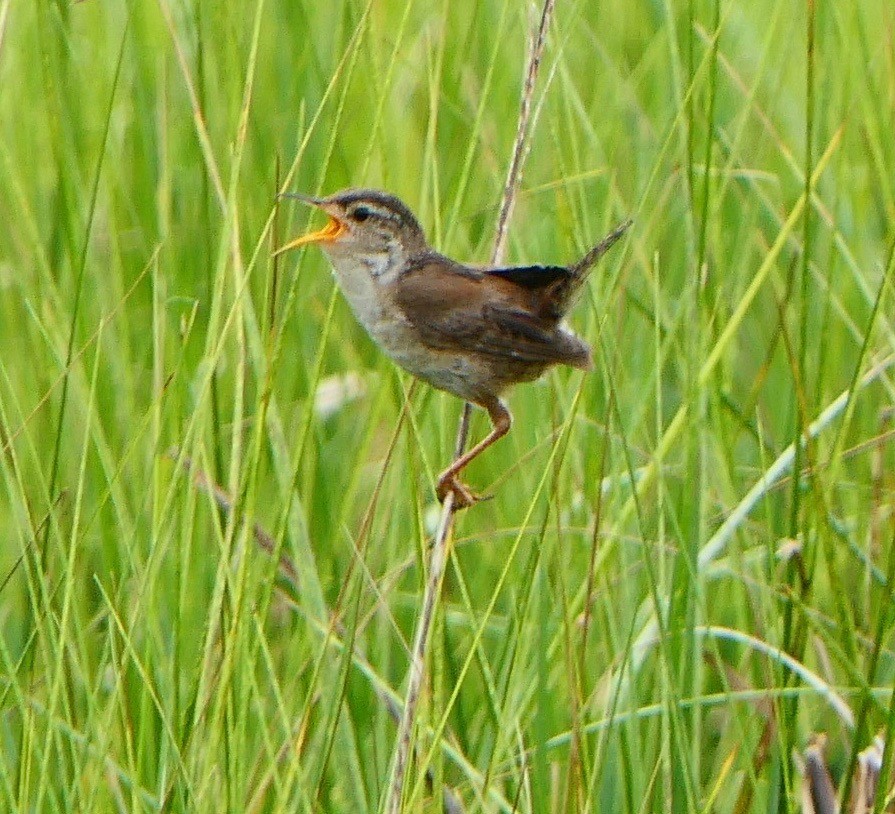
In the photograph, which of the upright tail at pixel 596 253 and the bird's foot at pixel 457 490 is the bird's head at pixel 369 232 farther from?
the bird's foot at pixel 457 490

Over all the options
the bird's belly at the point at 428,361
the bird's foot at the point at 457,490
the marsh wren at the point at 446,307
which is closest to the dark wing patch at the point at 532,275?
the marsh wren at the point at 446,307

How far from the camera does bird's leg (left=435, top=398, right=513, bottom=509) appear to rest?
2804mm

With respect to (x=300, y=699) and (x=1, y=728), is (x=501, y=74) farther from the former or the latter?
(x=1, y=728)

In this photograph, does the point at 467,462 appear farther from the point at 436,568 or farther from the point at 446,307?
the point at 436,568

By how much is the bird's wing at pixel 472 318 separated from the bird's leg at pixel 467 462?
13cm

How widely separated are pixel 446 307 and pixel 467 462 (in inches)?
13.3

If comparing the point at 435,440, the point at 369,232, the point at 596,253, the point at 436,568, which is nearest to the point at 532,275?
the point at 596,253

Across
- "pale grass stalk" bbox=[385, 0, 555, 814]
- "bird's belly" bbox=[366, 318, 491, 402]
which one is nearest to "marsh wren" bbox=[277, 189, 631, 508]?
"bird's belly" bbox=[366, 318, 491, 402]

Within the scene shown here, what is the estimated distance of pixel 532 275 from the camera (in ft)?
9.65

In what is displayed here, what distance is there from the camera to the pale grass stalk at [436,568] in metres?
2.14

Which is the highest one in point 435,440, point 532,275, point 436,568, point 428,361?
point 532,275

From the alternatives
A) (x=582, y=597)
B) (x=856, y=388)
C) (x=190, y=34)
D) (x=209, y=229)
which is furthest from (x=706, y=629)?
(x=190, y=34)

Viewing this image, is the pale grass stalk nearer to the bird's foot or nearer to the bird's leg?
the bird's leg

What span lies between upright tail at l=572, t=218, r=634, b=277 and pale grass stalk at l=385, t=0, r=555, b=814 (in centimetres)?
15
